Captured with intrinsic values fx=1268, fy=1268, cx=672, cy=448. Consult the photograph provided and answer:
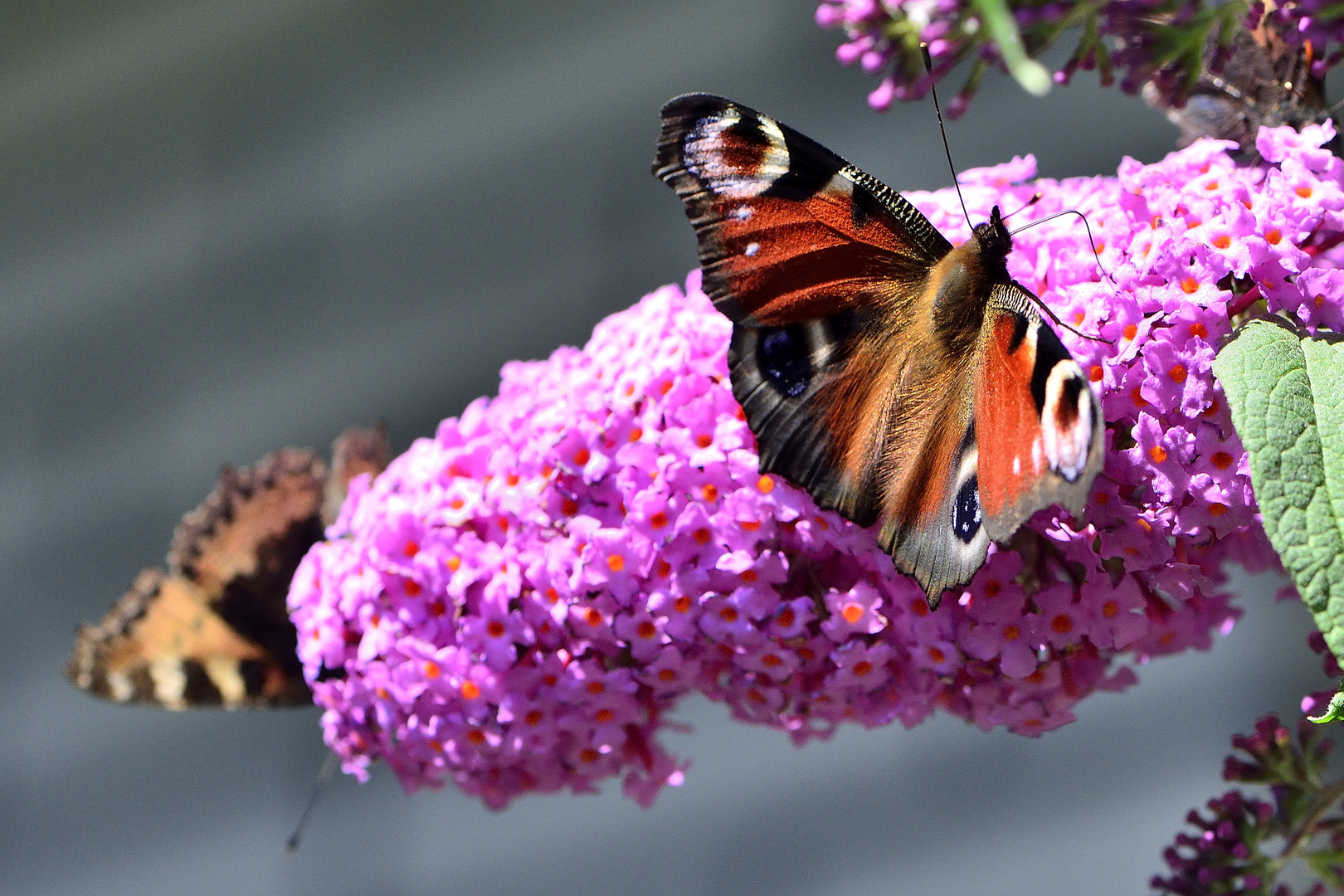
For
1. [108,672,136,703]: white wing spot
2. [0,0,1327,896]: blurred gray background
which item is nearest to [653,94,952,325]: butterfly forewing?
[108,672,136,703]: white wing spot

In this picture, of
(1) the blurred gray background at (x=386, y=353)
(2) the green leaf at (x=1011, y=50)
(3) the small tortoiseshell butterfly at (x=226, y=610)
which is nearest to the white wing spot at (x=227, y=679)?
(3) the small tortoiseshell butterfly at (x=226, y=610)

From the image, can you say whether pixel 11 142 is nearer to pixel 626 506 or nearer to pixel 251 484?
pixel 251 484

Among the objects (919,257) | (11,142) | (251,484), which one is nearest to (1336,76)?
(919,257)

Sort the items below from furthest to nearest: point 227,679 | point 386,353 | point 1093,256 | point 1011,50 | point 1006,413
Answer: point 386,353 → point 227,679 → point 1093,256 → point 1006,413 → point 1011,50

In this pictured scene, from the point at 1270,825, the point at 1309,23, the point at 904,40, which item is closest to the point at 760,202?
the point at 904,40

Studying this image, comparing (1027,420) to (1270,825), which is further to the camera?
(1270,825)

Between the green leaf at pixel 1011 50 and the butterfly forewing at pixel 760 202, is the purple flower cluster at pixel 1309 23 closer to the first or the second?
the butterfly forewing at pixel 760 202

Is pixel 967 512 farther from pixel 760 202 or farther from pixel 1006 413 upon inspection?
pixel 760 202
